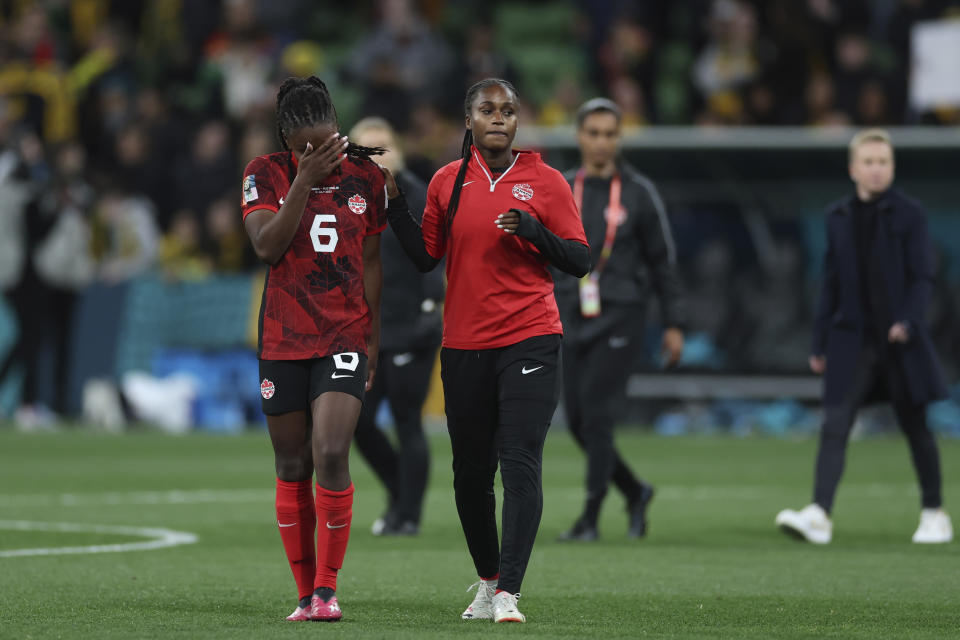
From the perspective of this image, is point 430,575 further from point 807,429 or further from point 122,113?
point 122,113

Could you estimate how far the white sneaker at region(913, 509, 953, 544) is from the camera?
11000 mm

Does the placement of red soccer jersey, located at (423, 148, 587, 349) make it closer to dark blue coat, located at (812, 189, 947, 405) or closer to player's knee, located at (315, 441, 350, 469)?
player's knee, located at (315, 441, 350, 469)

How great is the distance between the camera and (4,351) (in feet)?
75.0

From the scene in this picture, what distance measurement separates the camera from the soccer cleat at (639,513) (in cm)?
1140

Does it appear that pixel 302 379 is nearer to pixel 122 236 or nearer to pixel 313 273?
pixel 313 273

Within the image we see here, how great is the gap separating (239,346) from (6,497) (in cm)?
875

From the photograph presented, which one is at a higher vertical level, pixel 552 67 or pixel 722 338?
pixel 552 67

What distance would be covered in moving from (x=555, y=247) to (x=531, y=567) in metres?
2.64

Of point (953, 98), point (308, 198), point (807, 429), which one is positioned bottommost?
point (807, 429)

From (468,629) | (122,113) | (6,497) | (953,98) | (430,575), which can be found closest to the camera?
(468,629)

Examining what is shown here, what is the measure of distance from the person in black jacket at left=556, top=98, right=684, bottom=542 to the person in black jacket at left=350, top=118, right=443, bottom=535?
0.88 meters

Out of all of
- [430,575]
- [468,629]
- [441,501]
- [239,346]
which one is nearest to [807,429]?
[239,346]

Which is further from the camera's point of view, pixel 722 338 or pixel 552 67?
pixel 552 67

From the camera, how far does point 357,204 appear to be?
24.7ft
